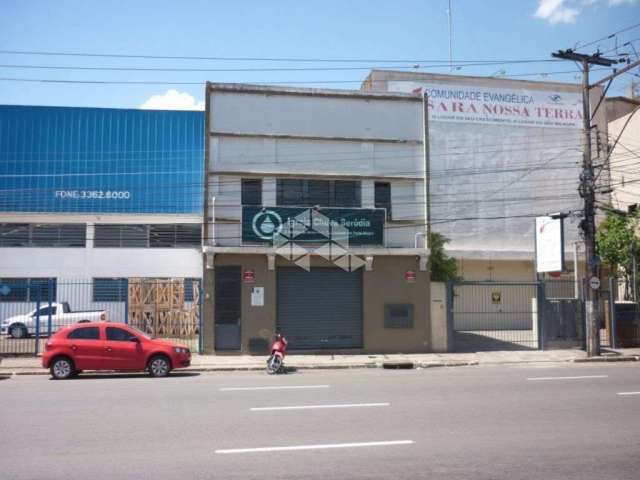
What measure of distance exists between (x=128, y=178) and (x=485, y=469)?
30.3 m

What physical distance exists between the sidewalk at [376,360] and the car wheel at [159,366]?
6.49 feet

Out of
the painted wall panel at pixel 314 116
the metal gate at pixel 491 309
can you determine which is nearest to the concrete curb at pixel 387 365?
the painted wall panel at pixel 314 116

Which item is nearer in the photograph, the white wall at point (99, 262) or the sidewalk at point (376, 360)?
the sidewalk at point (376, 360)

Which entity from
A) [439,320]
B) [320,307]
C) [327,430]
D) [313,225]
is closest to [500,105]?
[439,320]

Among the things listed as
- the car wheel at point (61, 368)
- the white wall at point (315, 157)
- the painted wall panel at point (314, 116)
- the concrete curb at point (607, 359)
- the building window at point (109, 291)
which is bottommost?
the concrete curb at point (607, 359)

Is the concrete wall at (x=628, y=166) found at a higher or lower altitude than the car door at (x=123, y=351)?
higher

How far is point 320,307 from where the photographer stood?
22156mm

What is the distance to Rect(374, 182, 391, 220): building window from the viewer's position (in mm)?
23062

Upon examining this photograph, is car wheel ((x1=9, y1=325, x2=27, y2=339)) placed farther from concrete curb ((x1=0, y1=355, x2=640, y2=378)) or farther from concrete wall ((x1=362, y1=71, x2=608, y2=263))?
concrete wall ((x1=362, y1=71, x2=608, y2=263))

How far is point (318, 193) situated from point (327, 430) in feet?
47.6

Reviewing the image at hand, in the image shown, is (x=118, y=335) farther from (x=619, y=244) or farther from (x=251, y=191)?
(x=619, y=244)

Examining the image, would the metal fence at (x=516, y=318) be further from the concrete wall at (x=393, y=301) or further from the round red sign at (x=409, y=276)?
the round red sign at (x=409, y=276)

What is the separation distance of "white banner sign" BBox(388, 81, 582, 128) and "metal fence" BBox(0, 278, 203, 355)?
18693 mm

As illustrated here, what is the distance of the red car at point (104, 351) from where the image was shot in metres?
16.2
